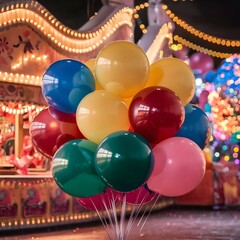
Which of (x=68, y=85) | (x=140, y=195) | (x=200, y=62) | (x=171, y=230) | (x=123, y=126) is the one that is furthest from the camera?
(x=200, y=62)

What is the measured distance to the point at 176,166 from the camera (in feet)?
14.3

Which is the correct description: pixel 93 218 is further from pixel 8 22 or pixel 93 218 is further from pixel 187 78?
pixel 187 78

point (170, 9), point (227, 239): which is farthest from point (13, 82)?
point (170, 9)

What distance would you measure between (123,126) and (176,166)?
46 centimetres

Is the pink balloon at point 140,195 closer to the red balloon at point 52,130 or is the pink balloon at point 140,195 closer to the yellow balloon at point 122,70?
the red balloon at point 52,130

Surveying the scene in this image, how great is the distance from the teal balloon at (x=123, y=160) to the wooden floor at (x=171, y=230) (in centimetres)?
382

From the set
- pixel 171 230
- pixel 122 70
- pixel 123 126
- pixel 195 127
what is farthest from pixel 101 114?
pixel 171 230

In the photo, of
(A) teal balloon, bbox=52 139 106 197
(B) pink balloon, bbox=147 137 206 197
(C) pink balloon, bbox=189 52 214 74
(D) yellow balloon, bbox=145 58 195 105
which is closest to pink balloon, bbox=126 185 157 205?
(B) pink balloon, bbox=147 137 206 197

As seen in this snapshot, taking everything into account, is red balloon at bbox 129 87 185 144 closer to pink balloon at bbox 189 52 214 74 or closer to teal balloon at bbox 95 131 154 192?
teal balloon at bbox 95 131 154 192

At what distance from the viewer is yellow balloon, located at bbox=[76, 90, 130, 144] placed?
4316 mm

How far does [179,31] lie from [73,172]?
10.8 meters

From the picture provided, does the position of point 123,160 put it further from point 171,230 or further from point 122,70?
point 171,230

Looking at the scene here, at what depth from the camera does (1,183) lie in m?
8.56

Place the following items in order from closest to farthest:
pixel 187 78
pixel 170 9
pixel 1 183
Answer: pixel 187 78
pixel 1 183
pixel 170 9
